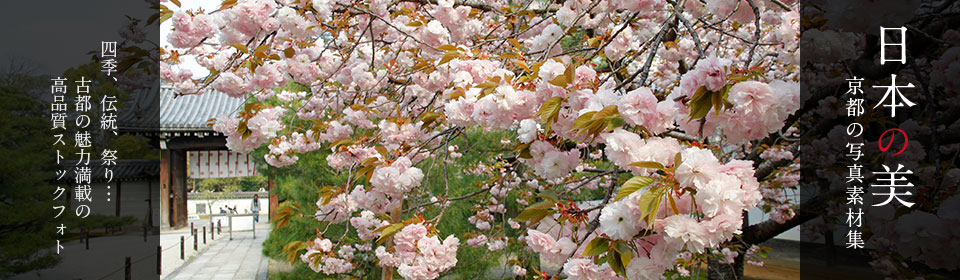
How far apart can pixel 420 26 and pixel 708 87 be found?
42.3 inches

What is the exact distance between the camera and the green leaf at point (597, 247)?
740 mm

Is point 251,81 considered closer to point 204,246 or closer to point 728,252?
point 728,252

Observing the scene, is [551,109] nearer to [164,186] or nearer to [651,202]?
[651,202]

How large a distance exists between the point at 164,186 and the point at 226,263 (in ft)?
14.1

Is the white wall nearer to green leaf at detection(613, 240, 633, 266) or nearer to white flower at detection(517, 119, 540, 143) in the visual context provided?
white flower at detection(517, 119, 540, 143)

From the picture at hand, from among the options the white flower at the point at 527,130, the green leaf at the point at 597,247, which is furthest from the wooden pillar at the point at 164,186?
the green leaf at the point at 597,247

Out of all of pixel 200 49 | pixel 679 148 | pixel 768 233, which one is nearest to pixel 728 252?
pixel 768 233

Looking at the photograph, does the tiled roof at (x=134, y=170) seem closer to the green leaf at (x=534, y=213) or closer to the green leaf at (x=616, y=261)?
the green leaf at (x=534, y=213)

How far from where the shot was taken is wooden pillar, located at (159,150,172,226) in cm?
1023

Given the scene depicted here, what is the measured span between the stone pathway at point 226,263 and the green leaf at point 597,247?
5.97 meters

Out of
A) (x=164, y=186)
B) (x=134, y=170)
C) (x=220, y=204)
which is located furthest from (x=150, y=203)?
(x=220, y=204)

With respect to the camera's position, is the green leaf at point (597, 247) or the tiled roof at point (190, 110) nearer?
the green leaf at point (597, 247)

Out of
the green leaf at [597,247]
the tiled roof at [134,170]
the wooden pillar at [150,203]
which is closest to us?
the green leaf at [597,247]

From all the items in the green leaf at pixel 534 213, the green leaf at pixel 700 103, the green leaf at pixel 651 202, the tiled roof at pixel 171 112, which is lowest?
the green leaf at pixel 534 213
